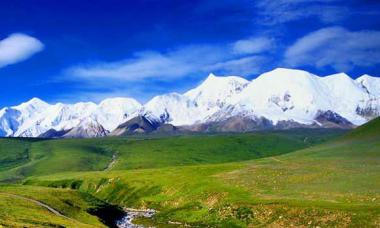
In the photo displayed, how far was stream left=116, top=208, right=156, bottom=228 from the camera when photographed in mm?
102012

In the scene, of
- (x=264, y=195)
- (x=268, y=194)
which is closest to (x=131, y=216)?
(x=264, y=195)

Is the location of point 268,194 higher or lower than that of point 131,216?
higher

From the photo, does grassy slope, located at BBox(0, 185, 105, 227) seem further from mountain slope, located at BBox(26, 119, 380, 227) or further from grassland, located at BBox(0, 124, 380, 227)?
mountain slope, located at BBox(26, 119, 380, 227)

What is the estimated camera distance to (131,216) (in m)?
116

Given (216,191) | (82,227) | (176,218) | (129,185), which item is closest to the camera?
(82,227)

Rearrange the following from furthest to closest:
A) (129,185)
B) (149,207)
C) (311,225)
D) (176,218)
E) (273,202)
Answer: (129,185) → (149,207) → (176,218) → (273,202) → (311,225)

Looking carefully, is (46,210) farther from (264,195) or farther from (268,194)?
(268,194)

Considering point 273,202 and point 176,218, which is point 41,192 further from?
point 273,202

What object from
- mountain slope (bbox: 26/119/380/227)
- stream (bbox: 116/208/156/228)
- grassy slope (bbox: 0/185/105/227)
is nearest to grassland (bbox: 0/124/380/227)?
mountain slope (bbox: 26/119/380/227)

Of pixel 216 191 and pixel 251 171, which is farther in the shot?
pixel 251 171

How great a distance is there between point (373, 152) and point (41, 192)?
3925 inches

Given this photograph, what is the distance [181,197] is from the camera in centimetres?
12200

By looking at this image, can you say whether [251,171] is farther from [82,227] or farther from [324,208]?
[82,227]

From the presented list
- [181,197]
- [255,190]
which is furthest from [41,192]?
[255,190]
